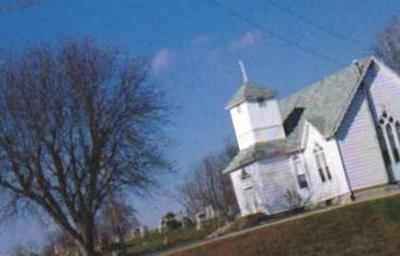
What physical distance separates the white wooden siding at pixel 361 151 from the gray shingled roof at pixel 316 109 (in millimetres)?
767

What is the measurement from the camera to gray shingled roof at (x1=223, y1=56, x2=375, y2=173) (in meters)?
45.6

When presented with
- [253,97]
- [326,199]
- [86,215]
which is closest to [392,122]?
[326,199]

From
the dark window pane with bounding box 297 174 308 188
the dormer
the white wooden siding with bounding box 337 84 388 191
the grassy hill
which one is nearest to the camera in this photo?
the grassy hill

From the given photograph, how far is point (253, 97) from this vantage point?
51062 millimetres

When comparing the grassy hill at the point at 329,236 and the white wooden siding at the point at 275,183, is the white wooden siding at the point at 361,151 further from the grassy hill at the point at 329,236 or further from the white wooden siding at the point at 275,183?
the grassy hill at the point at 329,236

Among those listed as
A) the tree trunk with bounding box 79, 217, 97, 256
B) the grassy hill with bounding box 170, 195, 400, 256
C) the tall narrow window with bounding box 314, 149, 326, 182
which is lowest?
the grassy hill with bounding box 170, 195, 400, 256

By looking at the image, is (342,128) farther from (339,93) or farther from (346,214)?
(346,214)

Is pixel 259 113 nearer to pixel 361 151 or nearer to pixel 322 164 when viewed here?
pixel 322 164

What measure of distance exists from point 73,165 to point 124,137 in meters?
3.23

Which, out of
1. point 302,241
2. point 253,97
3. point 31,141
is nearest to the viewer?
point 302,241

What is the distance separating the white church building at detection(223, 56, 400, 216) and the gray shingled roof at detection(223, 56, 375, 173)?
0.05 m

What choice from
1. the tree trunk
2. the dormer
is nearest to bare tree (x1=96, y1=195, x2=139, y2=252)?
the tree trunk

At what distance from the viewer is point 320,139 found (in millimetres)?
46156

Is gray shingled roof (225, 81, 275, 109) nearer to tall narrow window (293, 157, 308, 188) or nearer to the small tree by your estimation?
tall narrow window (293, 157, 308, 188)
